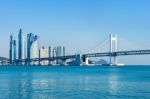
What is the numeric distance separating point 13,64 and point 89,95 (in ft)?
493

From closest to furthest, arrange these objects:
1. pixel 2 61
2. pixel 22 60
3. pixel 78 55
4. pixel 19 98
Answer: pixel 19 98
pixel 78 55
pixel 22 60
pixel 2 61

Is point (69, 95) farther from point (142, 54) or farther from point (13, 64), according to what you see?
point (13, 64)

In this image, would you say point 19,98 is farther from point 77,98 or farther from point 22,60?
point 22,60

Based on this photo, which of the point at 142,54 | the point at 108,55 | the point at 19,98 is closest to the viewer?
the point at 19,98

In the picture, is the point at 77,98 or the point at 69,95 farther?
the point at 69,95

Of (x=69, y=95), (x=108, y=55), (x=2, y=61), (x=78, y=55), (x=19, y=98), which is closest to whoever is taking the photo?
(x=19, y=98)

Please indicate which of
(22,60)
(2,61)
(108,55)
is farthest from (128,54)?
(2,61)

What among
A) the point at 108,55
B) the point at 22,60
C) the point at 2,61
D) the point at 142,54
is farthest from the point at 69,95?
the point at 2,61

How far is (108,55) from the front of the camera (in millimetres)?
125688

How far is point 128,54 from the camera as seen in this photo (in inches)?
4483

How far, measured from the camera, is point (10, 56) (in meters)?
182

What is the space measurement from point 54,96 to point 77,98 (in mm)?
1969

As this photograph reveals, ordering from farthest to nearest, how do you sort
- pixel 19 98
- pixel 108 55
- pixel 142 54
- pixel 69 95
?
pixel 108 55 → pixel 142 54 → pixel 69 95 → pixel 19 98

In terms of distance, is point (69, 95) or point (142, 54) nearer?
point (69, 95)
